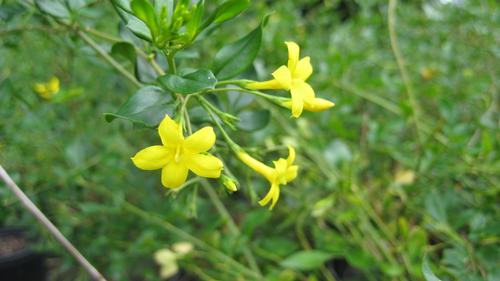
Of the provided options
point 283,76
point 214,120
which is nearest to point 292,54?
point 283,76

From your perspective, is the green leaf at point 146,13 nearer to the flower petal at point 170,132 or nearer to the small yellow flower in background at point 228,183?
the flower petal at point 170,132

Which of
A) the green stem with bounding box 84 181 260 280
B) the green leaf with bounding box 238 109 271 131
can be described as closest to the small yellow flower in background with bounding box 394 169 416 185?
the green stem with bounding box 84 181 260 280

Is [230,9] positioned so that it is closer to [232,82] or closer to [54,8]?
[232,82]

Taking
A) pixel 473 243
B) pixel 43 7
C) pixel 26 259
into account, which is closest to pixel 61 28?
pixel 43 7

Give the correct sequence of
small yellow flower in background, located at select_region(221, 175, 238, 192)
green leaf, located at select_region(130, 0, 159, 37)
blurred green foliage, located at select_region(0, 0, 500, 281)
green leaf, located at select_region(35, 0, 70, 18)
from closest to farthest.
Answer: green leaf, located at select_region(130, 0, 159, 37), small yellow flower in background, located at select_region(221, 175, 238, 192), green leaf, located at select_region(35, 0, 70, 18), blurred green foliage, located at select_region(0, 0, 500, 281)

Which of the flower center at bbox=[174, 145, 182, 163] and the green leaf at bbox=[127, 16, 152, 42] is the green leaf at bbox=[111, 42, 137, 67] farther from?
the flower center at bbox=[174, 145, 182, 163]

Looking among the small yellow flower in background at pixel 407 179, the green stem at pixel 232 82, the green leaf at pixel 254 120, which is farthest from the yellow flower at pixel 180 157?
the small yellow flower in background at pixel 407 179
